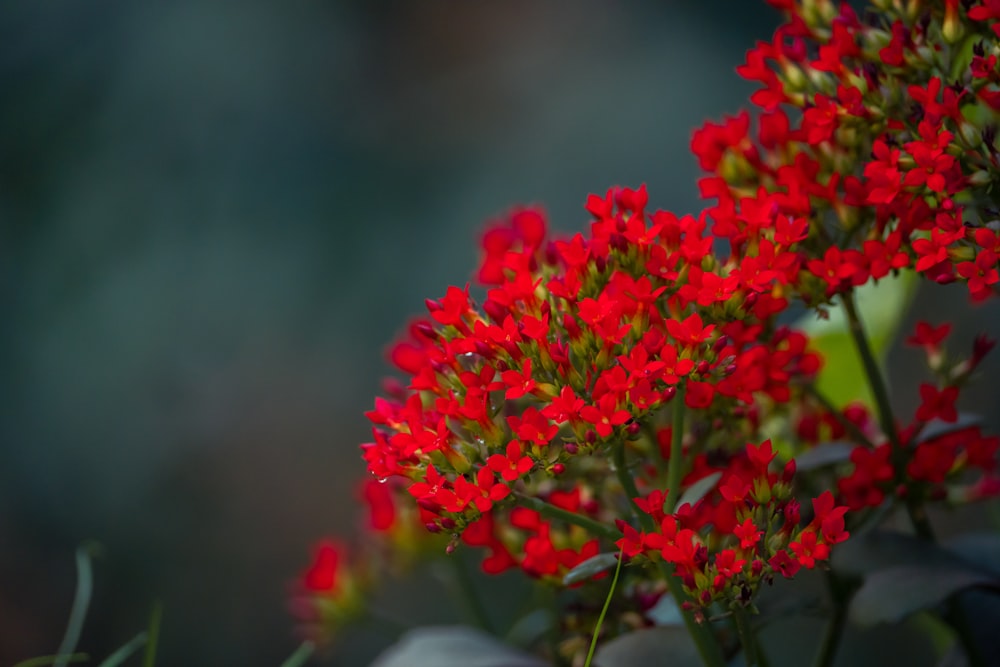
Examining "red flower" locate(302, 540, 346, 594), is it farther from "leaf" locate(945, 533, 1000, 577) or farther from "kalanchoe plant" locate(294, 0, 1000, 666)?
"leaf" locate(945, 533, 1000, 577)

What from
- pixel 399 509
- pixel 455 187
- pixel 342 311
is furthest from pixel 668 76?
pixel 399 509

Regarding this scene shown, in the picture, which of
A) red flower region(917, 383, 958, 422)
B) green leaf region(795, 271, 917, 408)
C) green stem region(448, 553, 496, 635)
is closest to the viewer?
red flower region(917, 383, 958, 422)

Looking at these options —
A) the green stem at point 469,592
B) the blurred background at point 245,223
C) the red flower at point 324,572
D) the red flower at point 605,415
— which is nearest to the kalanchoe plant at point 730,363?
the red flower at point 605,415

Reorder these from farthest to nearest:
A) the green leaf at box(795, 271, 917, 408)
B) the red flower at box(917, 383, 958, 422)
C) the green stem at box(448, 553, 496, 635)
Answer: the green leaf at box(795, 271, 917, 408) → the green stem at box(448, 553, 496, 635) → the red flower at box(917, 383, 958, 422)

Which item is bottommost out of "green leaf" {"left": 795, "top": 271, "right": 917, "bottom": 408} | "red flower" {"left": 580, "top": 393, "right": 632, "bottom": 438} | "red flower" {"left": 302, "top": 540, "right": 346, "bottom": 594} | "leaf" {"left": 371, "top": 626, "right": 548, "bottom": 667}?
"leaf" {"left": 371, "top": 626, "right": 548, "bottom": 667}

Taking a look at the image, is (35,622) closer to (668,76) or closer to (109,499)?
(109,499)

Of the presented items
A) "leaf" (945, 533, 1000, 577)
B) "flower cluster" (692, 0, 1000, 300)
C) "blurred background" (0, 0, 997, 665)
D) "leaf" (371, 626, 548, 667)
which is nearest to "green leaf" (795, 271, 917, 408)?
"leaf" (945, 533, 1000, 577)
